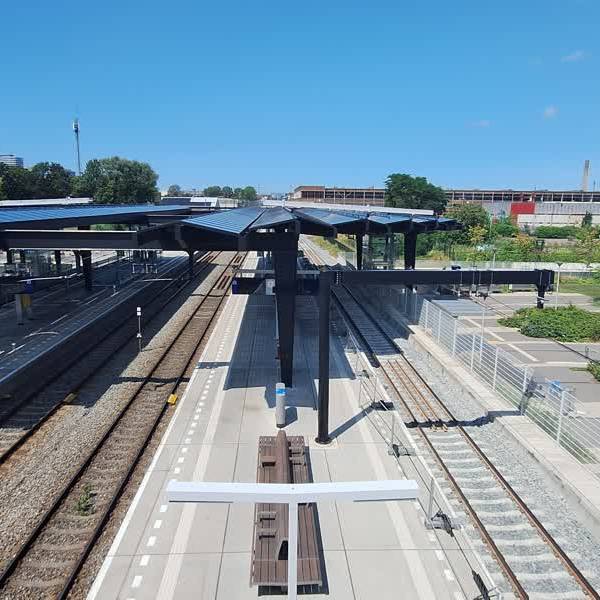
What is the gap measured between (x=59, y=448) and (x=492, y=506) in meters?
10.1

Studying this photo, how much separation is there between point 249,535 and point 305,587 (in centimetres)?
149

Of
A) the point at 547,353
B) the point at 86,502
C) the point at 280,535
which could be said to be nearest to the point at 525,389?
the point at 547,353

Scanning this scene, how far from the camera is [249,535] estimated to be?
8789 mm

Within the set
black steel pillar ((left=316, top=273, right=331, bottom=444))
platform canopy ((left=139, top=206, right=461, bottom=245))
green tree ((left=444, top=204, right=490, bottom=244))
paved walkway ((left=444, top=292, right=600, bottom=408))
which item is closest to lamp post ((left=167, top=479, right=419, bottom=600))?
black steel pillar ((left=316, top=273, right=331, bottom=444))

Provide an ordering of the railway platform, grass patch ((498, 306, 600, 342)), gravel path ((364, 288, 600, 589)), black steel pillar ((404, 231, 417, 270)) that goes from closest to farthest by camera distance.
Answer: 1. the railway platform
2. gravel path ((364, 288, 600, 589))
3. grass patch ((498, 306, 600, 342))
4. black steel pillar ((404, 231, 417, 270))

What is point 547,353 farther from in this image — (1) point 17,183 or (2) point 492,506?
(1) point 17,183

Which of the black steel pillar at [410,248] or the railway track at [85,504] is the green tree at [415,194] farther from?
the railway track at [85,504]

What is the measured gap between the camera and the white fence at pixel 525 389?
39.6 feet

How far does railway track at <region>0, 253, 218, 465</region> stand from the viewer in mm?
12856

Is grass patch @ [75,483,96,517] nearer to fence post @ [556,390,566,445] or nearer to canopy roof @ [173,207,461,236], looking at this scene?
canopy roof @ [173,207,461,236]

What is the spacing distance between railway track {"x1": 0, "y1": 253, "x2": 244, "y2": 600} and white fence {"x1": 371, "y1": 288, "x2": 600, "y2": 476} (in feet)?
34.1

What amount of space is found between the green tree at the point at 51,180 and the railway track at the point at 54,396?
74.4 metres

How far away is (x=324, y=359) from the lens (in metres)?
12.3

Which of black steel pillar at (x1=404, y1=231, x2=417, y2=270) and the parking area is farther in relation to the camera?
black steel pillar at (x1=404, y1=231, x2=417, y2=270)
